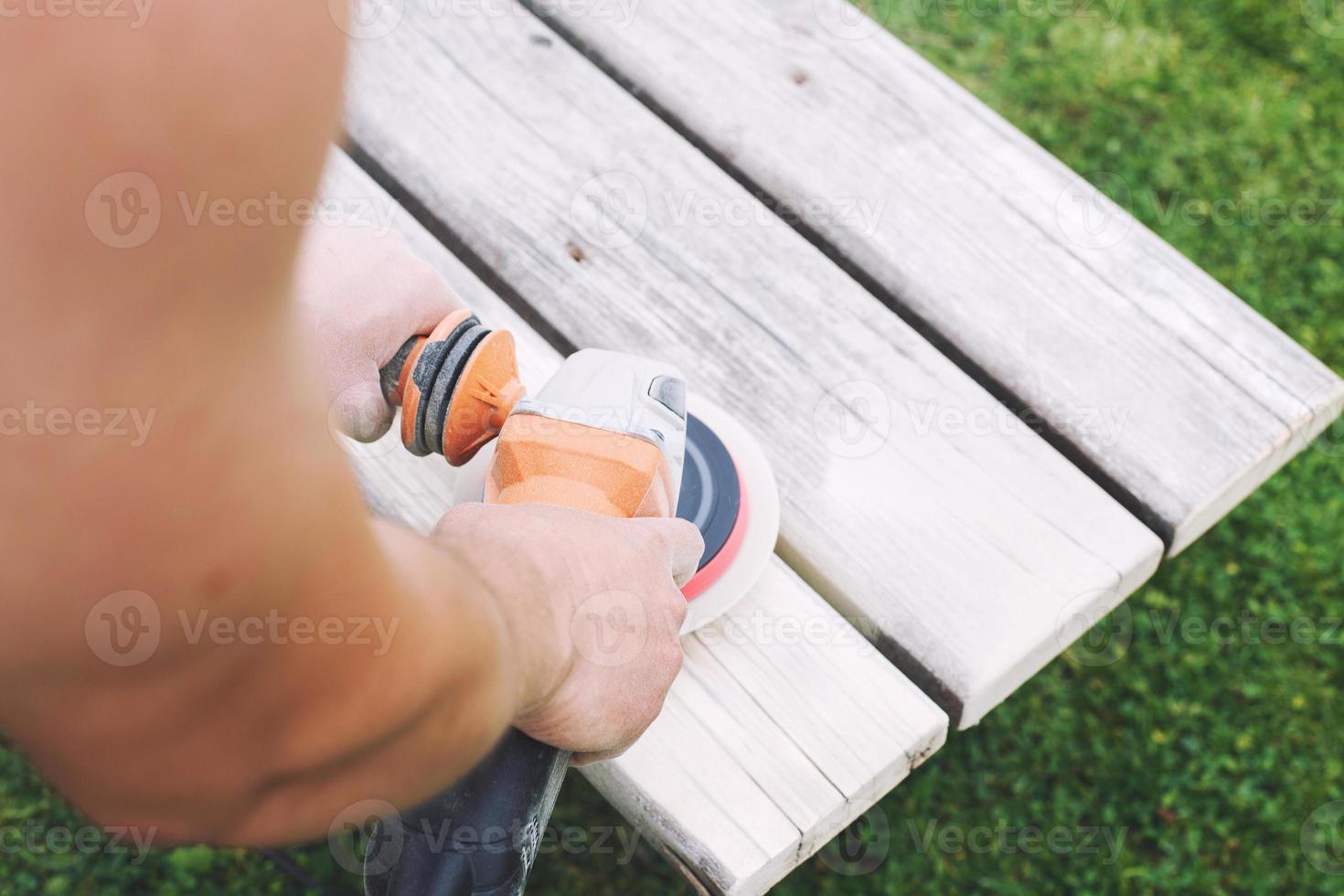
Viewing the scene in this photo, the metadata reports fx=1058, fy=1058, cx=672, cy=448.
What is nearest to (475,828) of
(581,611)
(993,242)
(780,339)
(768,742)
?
(581,611)

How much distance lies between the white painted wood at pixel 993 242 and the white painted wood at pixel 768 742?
409mm

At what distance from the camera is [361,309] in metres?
1.05

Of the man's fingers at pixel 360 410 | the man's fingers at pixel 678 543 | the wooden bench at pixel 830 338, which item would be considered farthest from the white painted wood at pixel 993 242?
the man's fingers at pixel 360 410

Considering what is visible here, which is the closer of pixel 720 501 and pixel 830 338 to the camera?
pixel 720 501

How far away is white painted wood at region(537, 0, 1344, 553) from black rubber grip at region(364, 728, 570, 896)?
81 cm

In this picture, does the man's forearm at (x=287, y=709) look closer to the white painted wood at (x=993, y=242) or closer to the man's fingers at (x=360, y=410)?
the man's fingers at (x=360, y=410)

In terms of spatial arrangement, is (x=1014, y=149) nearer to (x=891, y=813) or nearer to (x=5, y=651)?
(x=891, y=813)

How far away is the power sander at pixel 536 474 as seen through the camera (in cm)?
88

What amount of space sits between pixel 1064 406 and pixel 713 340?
454mm

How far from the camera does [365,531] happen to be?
51 centimetres

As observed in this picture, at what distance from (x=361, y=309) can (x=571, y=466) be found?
277mm

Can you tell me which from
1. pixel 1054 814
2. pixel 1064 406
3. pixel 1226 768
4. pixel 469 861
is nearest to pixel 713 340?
pixel 1064 406

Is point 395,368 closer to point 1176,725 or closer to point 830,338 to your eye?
point 830,338

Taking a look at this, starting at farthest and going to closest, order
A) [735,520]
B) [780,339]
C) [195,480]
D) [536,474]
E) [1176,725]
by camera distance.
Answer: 1. [1176,725]
2. [780,339]
3. [735,520]
4. [536,474]
5. [195,480]
